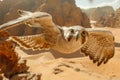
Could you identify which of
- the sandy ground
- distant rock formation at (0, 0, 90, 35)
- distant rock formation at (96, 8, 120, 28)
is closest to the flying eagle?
the sandy ground

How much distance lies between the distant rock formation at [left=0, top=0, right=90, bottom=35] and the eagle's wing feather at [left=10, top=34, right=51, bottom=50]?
17.8m

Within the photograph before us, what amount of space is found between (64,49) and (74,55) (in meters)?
14.3

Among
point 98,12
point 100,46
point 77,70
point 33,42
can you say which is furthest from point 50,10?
point 98,12

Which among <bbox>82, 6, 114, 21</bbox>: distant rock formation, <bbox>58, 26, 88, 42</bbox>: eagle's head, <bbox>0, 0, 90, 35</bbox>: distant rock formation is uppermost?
<bbox>58, 26, 88, 42</bbox>: eagle's head

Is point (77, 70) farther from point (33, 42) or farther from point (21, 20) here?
point (21, 20)

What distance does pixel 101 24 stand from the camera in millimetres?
32156

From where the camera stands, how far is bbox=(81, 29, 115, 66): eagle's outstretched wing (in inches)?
212

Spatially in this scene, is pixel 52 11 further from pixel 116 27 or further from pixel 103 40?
pixel 103 40

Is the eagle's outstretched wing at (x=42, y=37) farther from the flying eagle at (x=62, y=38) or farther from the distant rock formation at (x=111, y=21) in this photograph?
the distant rock formation at (x=111, y=21)

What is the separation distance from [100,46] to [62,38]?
148 cm

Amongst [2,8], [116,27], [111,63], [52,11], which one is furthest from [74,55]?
[116,27]

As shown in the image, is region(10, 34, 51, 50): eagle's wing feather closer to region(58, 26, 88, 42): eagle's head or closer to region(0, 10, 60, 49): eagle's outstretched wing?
region(0, 10, 60, 49): eagle's outstretched wing

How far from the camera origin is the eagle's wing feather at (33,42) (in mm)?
4841

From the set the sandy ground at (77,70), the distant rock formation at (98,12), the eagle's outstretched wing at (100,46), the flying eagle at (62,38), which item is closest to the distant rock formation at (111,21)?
the distant rock formation at (98,12)
